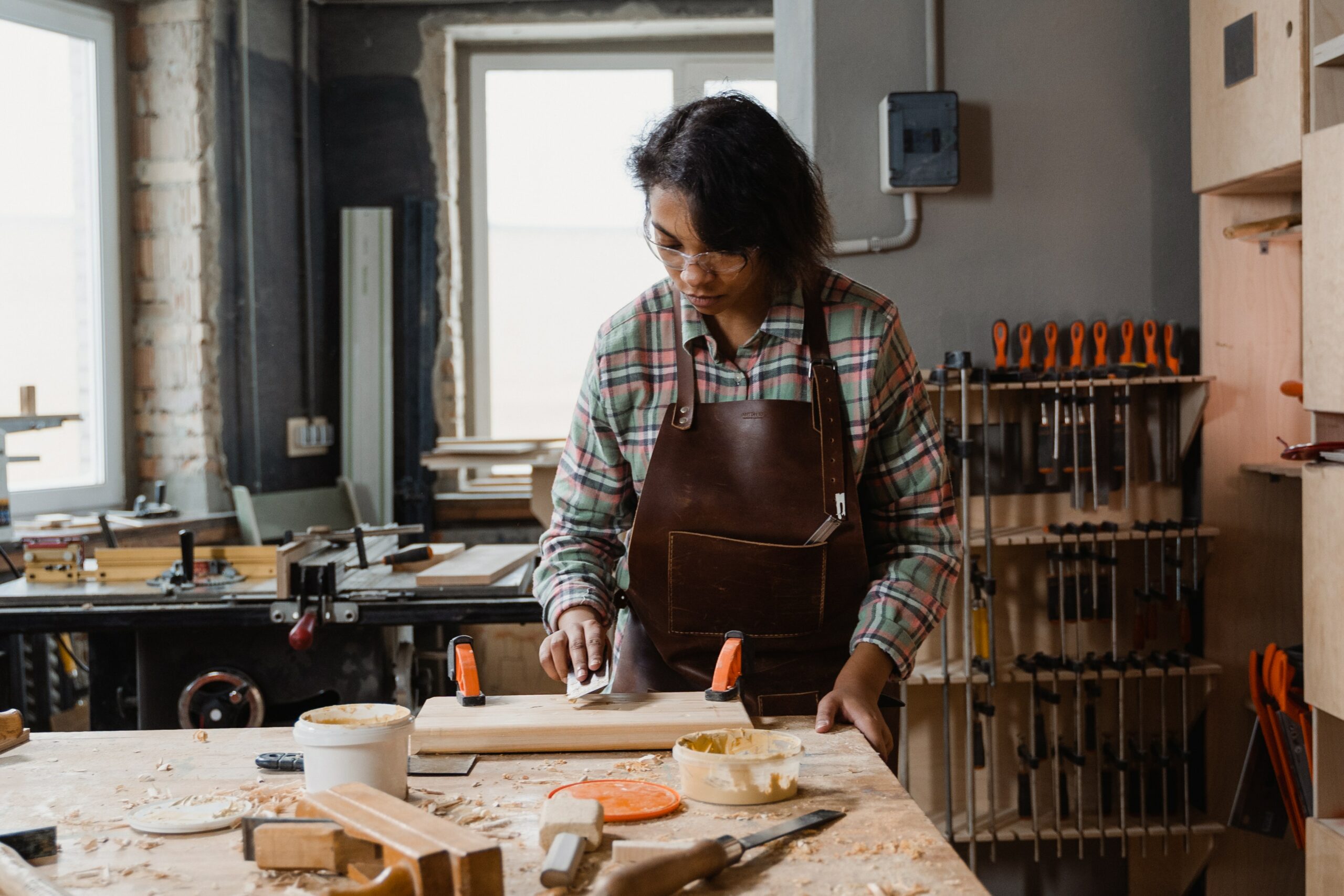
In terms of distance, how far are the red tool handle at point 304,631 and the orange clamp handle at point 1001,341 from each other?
1.79 metres

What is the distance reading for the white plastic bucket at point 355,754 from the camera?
114cm

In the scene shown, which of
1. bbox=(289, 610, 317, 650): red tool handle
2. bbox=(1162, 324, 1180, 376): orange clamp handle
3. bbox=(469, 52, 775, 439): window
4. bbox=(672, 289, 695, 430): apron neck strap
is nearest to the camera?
bbox=(672, 289, 695, 430): apron neck strap

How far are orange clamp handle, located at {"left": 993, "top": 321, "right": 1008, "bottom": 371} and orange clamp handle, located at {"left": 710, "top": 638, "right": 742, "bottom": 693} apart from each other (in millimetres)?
1638

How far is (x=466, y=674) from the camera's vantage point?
55.5 inches

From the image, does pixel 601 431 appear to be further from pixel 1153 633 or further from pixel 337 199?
pixel 337 199

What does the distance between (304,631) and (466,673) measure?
1.25 m

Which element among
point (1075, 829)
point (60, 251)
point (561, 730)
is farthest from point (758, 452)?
point (60, 251)

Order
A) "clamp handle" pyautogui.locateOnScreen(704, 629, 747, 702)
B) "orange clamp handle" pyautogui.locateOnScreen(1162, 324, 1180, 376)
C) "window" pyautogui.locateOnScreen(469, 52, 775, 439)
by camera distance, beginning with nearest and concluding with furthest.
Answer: "clamp handle" pyautogui.locateOnScreen(704, 629, 747, 702) < "orange clamp handle" pyautogui.locateOnScreen(1162, 324, 1180, 376) < "window" pyautogui.locateOnScreen(469, 52, 775, 439)

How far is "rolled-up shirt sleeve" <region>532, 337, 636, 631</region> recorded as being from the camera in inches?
67.7

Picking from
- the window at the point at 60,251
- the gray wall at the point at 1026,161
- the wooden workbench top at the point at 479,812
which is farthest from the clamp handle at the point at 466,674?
the window at the point at 60,251

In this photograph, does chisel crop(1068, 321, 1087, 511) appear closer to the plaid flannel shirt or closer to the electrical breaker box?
the electrical breaker box

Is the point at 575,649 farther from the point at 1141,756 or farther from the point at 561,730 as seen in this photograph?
the point at 1141,756

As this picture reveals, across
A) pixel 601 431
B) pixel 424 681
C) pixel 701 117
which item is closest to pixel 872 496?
pixel 601 431

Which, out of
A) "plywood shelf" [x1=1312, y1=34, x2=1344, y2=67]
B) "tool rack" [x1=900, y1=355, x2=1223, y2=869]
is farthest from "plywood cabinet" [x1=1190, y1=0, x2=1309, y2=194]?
"tool rack" [x1=900, y1=355, x2=1223, y2=869]
